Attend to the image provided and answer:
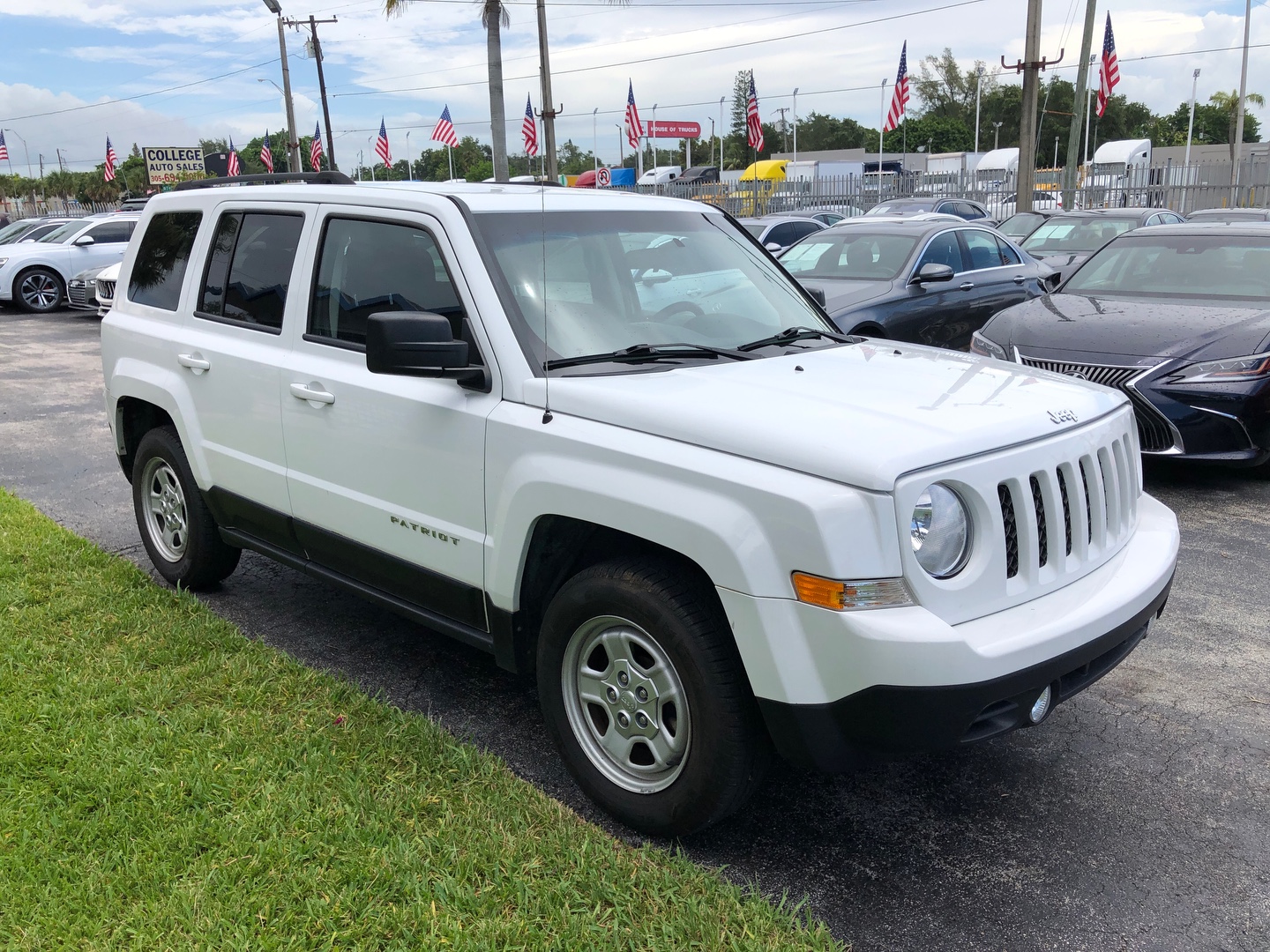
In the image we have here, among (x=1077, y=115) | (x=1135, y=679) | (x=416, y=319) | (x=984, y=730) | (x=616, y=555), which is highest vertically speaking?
(x=1077, y=115)

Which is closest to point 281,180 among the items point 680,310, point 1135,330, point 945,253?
point 680,310

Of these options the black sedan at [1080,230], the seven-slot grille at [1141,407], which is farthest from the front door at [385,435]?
the black sedan at [1080,230]

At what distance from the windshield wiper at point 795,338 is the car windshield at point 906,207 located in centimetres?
1874

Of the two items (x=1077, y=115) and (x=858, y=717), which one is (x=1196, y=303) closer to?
(x=858, y=717)

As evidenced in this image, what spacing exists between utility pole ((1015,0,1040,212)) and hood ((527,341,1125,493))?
19992 mm

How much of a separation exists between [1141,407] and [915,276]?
3160 mm

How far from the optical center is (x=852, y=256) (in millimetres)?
10242

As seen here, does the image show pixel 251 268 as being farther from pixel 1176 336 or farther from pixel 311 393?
pixel 1176 336

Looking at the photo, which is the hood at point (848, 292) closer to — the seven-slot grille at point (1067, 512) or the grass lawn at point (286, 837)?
the seven-slot grille at point (1067, 512)

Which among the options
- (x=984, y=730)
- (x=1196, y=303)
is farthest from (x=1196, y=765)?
(x=1196, y=303)

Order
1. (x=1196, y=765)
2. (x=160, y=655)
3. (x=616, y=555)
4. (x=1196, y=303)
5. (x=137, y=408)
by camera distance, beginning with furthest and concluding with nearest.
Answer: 1. (x=1196, y=303)
2. (x=137, y=408)
3. (x=160, y=655)
4. (x=1196, y=765)
5. (x=616, y=555)

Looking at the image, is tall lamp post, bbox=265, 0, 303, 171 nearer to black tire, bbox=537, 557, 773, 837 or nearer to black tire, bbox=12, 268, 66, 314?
black tire, bbox=12, 268, 66, 314

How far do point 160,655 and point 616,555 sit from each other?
223cm

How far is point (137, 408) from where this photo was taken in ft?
17.5
